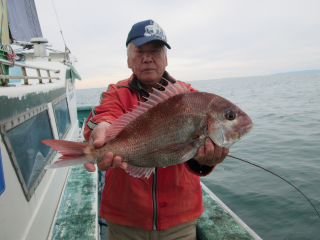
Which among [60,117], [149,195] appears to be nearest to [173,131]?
[149,195]

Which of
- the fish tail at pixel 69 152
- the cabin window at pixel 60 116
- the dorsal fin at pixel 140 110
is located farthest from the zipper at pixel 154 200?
the cabin window at pixel 60 116

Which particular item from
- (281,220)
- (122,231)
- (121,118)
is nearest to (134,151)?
(121,118)

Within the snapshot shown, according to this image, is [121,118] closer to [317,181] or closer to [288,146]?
[317,181]

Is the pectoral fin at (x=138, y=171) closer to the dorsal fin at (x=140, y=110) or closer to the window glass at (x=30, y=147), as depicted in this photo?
the dorsal fin at (x=140, y=110)

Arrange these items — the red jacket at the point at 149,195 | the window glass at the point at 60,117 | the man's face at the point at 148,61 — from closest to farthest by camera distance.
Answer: the red jacket at the point at 149,195, the man's face at the point at 148,61, the window glass at the point at 60,117

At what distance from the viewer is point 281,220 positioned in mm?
4984

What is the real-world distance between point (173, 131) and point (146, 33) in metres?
1.20

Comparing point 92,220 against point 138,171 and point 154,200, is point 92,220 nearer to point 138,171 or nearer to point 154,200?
point 154,200

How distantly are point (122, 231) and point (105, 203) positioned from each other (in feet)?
1.19

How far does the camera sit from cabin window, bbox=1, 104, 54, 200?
2180mm

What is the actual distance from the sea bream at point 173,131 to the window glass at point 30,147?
127 centimetres

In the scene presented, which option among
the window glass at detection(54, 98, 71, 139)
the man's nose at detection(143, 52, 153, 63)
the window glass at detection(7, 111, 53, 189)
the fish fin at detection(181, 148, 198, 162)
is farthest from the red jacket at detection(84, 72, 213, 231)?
the window glass at detection(54, 98, 71, 139)

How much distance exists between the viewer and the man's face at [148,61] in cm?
239

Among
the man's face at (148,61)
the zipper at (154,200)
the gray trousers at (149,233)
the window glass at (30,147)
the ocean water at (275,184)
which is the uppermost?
the man's face at (148,61)
